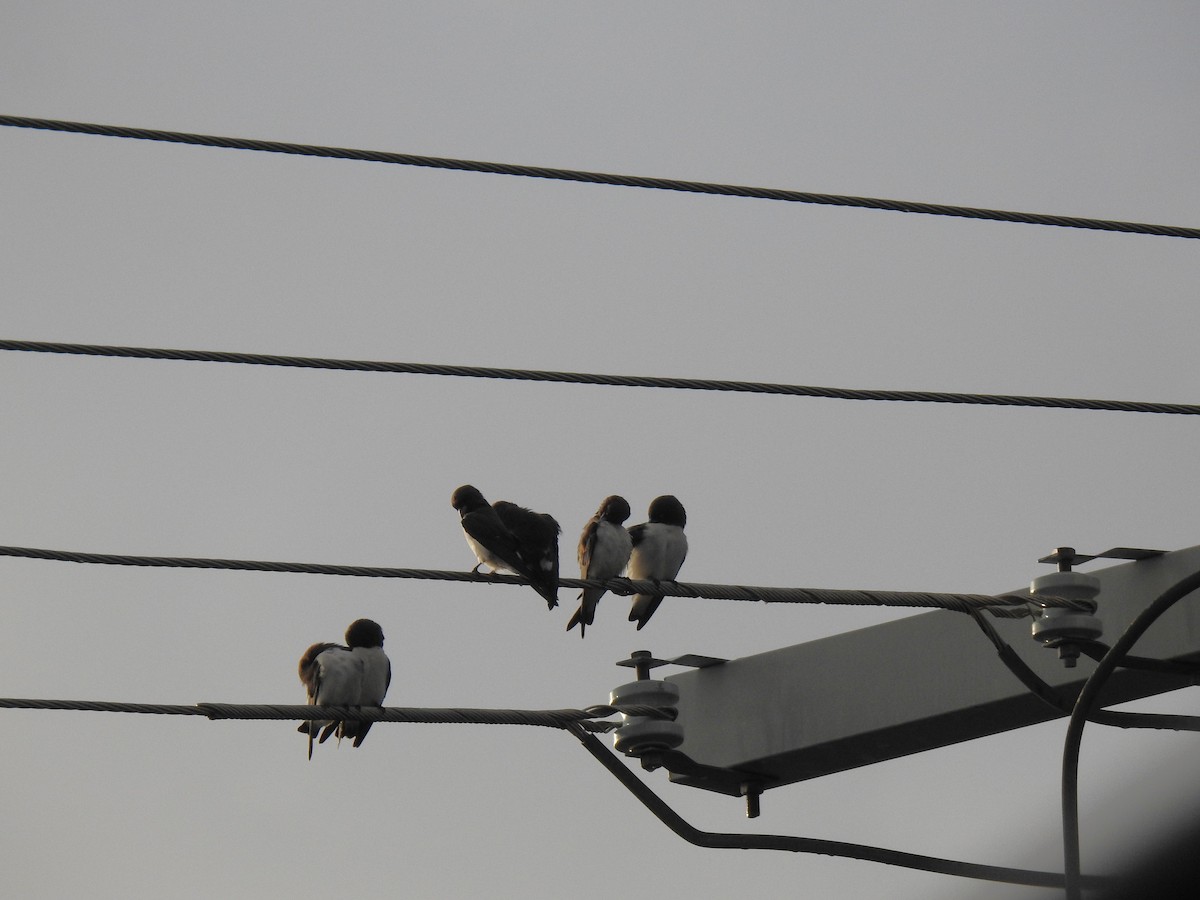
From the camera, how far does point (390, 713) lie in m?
6.37

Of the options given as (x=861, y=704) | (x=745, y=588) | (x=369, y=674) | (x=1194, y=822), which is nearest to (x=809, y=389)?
(x=745, y=588)

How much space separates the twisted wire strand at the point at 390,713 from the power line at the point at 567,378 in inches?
52.5

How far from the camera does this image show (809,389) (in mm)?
6340

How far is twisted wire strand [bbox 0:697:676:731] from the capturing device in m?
6.02

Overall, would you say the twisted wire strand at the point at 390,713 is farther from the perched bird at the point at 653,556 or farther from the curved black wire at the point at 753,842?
the perched bird at the point at 653,556

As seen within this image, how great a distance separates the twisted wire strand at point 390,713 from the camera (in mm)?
6016

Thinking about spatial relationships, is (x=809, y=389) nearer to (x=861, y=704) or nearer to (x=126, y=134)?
(x=861, y=704)

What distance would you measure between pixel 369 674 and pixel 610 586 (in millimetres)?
2299

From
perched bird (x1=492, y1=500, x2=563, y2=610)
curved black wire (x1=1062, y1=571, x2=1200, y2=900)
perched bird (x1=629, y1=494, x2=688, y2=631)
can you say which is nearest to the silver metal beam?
curved black wire (x1=1062, y1=571, x2=1200, y2=900)

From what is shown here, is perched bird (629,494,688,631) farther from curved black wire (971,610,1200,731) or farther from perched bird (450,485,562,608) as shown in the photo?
curved black wire (971,610,1200,731)

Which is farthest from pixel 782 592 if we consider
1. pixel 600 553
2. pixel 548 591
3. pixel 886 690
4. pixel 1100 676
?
pixel 600 553

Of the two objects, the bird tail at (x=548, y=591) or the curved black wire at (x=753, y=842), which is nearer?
the curved black wire at (x=753, y=842)

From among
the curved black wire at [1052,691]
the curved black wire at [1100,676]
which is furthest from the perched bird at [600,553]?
the curved black wire at [1100,676]

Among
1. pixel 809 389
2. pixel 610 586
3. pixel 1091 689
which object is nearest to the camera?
pixel 1091 689
